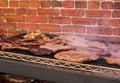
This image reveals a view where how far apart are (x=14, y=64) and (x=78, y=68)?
0.41 meters

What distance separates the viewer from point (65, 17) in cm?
208

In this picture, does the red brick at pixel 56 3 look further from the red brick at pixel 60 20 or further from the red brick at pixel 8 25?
the red brick at pixel 8 25

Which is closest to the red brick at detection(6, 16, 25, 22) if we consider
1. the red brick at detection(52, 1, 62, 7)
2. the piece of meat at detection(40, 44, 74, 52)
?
the red brick at detection(52, 1, 62, 7)

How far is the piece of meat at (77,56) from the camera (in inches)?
51.0

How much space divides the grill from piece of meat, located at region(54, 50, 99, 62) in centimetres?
4

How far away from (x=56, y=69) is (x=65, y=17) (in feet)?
3.03

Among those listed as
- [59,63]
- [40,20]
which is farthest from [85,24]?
[59,63]

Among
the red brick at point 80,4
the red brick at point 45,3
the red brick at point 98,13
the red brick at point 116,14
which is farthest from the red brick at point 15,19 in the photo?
the red brick at point 116,14

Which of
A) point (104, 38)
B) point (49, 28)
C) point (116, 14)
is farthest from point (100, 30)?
point (49, 28)

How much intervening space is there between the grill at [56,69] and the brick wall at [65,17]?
758mm

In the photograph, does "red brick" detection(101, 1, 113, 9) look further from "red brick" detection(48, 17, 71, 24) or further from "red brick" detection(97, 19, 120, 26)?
"red brick" detection(48, 17, 71, 24)

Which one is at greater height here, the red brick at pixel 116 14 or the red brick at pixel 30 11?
the red brick at pixel 30 11

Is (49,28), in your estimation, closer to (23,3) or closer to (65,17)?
(65,17)

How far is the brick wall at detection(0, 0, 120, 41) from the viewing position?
6.29 feet
